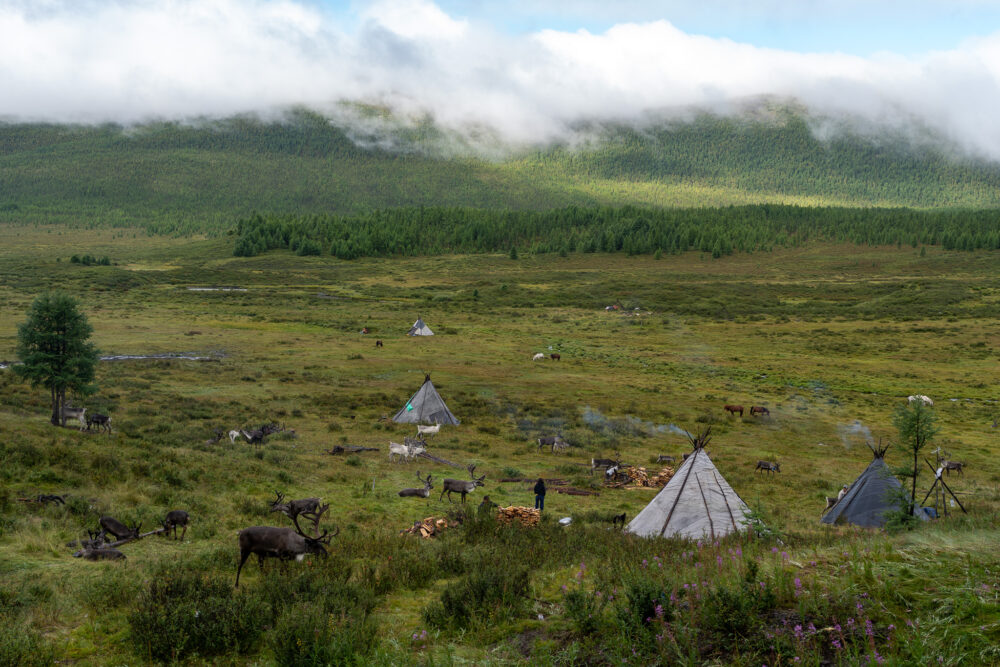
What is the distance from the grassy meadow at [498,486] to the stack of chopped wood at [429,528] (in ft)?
2.50

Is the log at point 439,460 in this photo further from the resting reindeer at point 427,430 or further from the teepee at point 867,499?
the teepee at point 867,499

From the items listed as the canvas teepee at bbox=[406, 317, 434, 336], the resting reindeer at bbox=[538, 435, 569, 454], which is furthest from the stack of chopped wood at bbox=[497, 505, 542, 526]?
the canvas teepee at bbox=[406, 317, 434, 336]

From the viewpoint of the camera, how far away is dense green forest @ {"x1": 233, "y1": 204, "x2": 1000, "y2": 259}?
150125 millimetres

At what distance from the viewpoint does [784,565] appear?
7277 mm

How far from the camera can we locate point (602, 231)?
532 ft

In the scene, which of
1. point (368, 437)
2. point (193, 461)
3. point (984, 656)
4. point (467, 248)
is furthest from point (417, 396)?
point (467, 248)

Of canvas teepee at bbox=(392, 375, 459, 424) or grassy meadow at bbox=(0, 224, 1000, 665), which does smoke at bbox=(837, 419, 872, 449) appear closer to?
grassy meadow at bbox=(0, 224, 1000, 665)

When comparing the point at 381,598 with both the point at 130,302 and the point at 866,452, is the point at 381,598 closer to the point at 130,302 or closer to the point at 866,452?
the point at 866,452

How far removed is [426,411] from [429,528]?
1696 centimetres

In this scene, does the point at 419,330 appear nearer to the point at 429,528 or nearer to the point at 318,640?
the point at 429,528

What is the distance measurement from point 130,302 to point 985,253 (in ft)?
511

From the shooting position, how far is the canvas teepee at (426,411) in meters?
30.1

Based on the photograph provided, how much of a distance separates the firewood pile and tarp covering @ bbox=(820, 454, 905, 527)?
17.1 ft

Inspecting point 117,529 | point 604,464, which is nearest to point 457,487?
point 604,464
